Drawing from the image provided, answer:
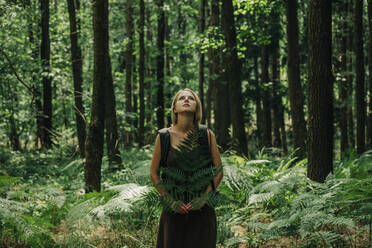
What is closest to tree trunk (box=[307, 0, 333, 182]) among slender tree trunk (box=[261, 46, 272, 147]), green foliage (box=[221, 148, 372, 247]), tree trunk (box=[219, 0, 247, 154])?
green foliage (box=[221, 148, 372, 247])

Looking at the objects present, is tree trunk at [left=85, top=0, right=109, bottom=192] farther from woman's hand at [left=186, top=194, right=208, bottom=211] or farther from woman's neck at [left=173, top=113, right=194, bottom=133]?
woman's hand at [left=186, top=194, right=208, bottom=211]

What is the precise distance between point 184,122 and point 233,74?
8613 millimetres

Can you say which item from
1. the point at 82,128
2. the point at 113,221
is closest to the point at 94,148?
the point at 113,221

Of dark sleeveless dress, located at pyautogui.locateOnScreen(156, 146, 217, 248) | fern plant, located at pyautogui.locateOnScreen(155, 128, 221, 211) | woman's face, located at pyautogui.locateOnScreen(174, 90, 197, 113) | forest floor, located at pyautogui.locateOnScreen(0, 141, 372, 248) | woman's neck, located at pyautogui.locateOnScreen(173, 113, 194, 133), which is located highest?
woman's face, located at pyautogui.locateOnScreen(174, 90, 197, 113)

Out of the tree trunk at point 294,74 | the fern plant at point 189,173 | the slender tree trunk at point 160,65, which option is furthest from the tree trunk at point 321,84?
the slender tree trunk at point 160,65

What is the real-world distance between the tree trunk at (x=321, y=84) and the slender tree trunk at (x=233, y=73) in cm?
554

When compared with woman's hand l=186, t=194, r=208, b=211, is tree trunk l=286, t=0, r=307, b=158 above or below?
above

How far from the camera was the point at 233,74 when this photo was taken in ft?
38.0

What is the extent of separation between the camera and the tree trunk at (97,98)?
21.4 feet

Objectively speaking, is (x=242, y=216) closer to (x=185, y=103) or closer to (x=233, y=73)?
(x=185, y=103)

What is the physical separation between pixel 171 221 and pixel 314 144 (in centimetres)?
373

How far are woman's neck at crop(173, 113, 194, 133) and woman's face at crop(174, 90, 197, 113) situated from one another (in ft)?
0.19

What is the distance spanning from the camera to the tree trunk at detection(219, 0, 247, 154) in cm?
1151

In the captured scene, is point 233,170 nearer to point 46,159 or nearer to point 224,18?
point 224,18
